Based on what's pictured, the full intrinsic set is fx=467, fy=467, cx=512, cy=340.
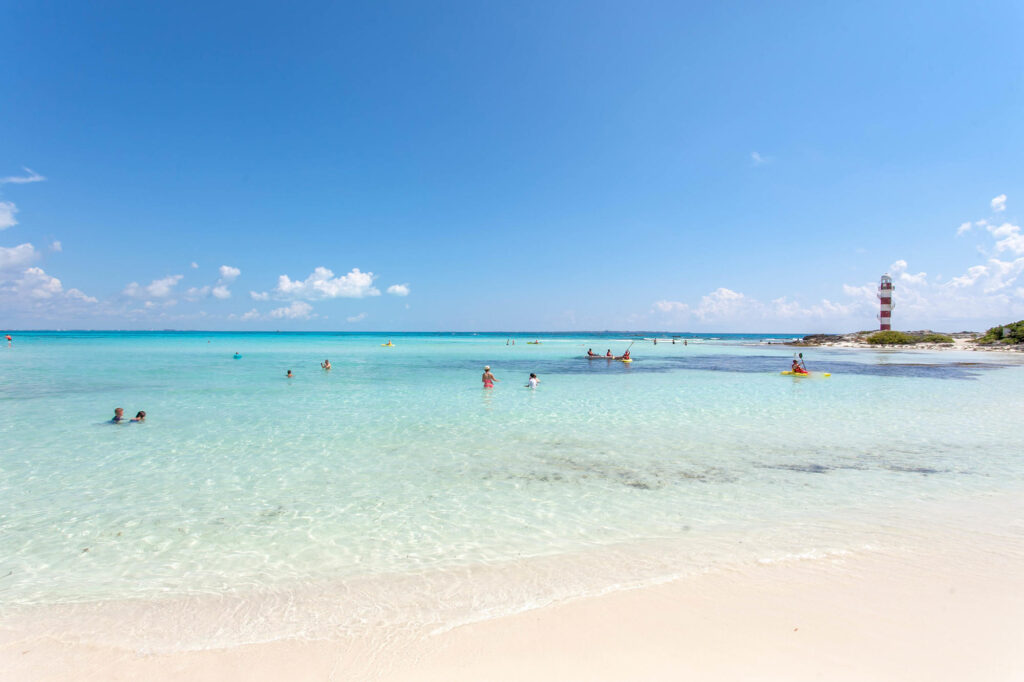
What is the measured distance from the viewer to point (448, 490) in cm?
836

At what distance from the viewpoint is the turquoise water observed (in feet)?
17.8

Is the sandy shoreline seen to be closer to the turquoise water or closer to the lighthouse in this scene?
the turquoise water

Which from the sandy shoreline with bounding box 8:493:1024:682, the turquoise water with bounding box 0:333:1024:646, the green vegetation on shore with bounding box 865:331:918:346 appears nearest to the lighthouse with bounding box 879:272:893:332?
the green vegetation on shore with bounding box 865:331:918:346

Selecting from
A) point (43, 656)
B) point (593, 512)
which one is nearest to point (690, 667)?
point (593, 512)

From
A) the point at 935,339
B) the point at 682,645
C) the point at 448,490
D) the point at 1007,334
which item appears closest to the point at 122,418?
the point at 448,490

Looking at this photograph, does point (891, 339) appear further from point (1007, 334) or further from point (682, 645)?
point (682, 645)

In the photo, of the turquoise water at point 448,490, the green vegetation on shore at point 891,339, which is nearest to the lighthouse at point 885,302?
the green vegetation on shore at point 891,339

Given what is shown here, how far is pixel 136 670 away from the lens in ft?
12.5

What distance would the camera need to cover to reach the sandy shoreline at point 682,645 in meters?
3.69

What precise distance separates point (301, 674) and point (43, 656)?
7.70ft

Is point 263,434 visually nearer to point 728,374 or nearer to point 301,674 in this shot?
point 301,674

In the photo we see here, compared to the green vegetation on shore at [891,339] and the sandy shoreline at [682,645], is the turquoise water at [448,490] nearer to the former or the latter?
the sandy shoreline at [682,645]

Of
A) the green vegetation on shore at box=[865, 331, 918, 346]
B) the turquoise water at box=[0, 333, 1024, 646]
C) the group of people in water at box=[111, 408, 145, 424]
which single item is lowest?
the turquoise water at box=[0, 333, 1024, 646]

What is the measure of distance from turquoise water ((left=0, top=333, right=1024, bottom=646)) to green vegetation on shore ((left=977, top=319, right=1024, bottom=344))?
56457 millimetres
